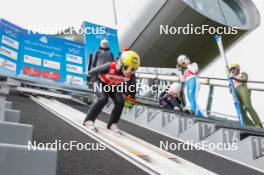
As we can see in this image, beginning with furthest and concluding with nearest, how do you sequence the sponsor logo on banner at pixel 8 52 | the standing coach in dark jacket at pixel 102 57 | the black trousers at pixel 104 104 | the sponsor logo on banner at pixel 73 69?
the sponsor logo on banner at pixel 73 69
the sponsor logo on banner at pixel 8 52
the standing coach in dark jacket at pixel 102 57
the black trousers at pixel 104 104

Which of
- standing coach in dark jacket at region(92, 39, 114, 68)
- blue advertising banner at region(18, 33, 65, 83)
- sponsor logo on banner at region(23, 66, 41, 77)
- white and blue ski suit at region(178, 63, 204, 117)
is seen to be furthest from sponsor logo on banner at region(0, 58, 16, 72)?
white and blue ski suit at region(178, 63, 204, 117)

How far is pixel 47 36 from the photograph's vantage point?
1098 centimetres

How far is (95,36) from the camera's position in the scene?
42.2ft

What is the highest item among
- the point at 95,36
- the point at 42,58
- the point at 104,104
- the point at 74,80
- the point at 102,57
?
the point at 95,36

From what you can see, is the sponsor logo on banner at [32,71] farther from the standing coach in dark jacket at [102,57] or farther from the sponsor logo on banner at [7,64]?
the standing coach in dark jacket at [102,57]

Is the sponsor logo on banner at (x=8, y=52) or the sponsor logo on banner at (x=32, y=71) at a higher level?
the sponsor logo on banner at (x=8, y=52)

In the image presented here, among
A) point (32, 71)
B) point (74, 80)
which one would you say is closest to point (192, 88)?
point (74, 80)

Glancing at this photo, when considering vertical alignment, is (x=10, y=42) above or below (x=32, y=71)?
above

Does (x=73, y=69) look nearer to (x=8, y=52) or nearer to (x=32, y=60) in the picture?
(x=32, y=60)

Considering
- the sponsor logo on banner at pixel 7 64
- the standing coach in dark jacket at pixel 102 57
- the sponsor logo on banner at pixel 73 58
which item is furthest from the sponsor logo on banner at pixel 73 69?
the standing coach in dark jacket at pixel 102 57

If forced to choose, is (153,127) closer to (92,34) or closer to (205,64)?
(92,34)

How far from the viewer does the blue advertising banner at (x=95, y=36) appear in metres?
12.5

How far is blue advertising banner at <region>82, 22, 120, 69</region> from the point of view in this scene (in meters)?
12.5

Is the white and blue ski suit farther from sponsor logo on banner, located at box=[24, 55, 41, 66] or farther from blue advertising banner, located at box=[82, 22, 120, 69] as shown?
blue advertising banner, located at box=[82, 22, 120, 69]
